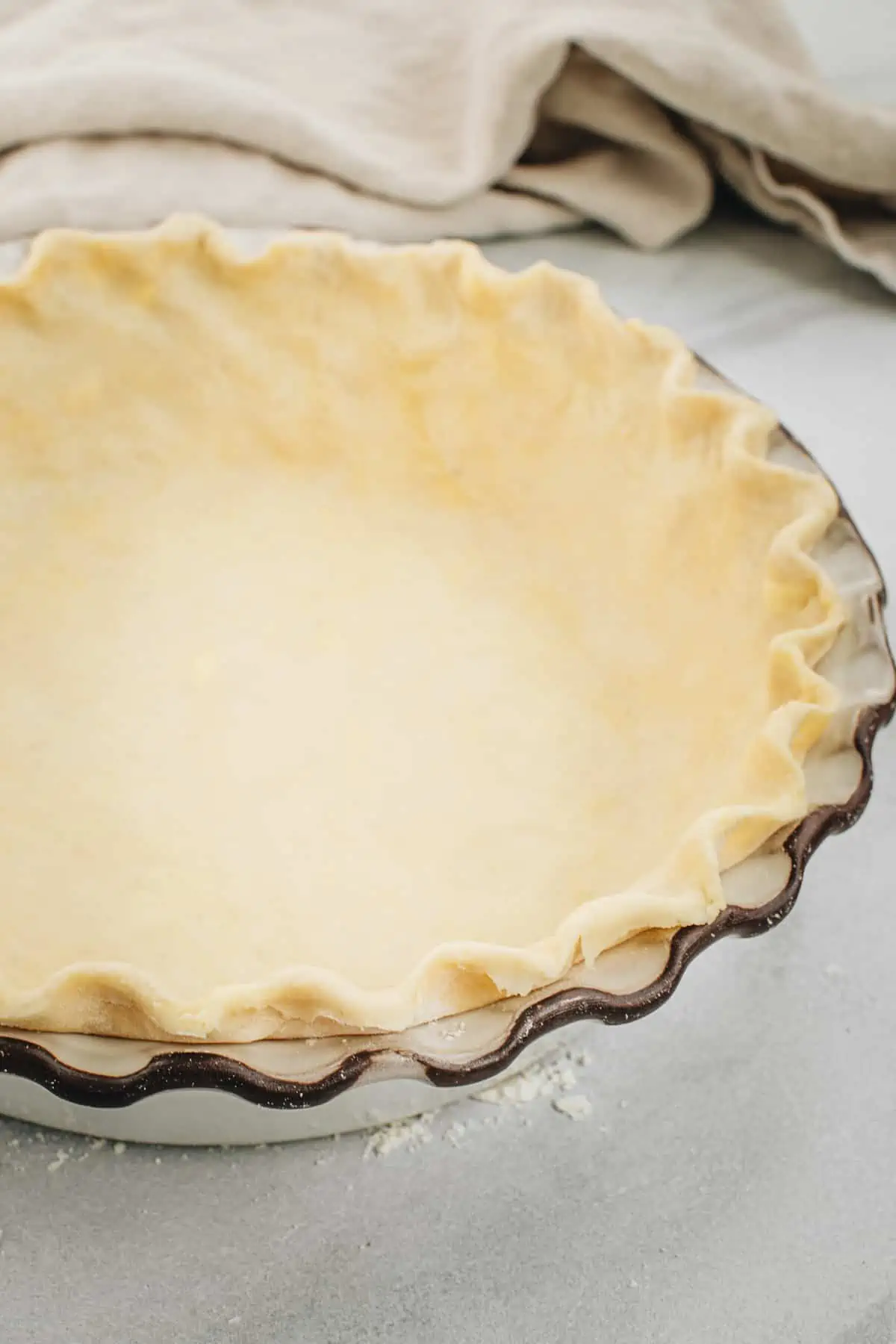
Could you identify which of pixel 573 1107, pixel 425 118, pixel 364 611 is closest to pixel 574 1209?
pixel 573 1107

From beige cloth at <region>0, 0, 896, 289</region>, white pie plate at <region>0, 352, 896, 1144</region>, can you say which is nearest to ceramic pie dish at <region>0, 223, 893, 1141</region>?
white pie plate at <region>0, 352, 896, 1144</region>

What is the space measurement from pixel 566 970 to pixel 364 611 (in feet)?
1.53

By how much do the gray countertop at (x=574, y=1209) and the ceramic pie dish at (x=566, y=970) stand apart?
38 millimetres

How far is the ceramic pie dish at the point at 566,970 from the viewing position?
2.03 ft

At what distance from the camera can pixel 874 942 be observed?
3.05 ft

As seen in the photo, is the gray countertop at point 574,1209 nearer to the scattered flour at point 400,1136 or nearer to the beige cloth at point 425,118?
the scattered flour at point 400,1136

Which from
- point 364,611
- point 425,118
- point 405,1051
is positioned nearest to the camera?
point 405,1051

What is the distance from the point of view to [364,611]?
107 cm

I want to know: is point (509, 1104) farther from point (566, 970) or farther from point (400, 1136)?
point (566, 970)

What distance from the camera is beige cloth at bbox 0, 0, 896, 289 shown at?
50.0 inches

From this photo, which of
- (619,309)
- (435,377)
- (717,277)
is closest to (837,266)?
(717,277)

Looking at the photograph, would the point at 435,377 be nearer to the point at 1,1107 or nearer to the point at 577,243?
the point at 577,243

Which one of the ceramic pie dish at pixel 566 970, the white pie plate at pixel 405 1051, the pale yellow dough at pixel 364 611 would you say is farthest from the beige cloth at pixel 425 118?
the white pie plate at pixel 405 1051

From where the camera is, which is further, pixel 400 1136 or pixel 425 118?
pixel 425 118
